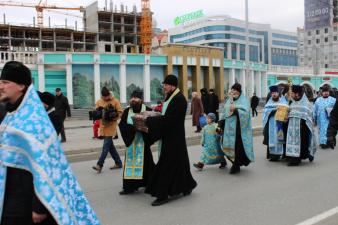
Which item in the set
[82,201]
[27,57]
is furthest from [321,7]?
[82,201]

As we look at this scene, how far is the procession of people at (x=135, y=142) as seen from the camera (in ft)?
9.12

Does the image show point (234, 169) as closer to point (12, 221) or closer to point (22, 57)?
point (12, 221)

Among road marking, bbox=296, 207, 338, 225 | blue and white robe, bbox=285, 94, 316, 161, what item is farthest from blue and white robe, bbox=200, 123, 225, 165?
road marking, bbox=296, 207, 338, 225

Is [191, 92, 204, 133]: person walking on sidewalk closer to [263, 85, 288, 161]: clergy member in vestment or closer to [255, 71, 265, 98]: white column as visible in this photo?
[263, 85, 288, 161]: clergy member in vestment

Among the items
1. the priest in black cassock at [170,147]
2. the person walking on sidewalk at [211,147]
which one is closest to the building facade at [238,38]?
the person walking on sidewalk at [211,147]

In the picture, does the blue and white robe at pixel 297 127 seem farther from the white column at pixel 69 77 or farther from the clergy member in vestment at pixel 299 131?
the white column at pixel 69 77

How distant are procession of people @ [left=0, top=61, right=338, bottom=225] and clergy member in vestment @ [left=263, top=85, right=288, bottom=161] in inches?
0.8

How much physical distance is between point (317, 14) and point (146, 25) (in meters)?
35.7

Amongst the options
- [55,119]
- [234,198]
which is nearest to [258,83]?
[234,198]

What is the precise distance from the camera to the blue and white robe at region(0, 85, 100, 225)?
2.76 metres

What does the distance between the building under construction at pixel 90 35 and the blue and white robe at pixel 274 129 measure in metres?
77.9

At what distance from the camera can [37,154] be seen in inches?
109

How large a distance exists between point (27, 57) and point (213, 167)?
28411 millimetres

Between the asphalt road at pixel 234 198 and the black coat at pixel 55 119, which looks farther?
the black coat at pixel 55 119
